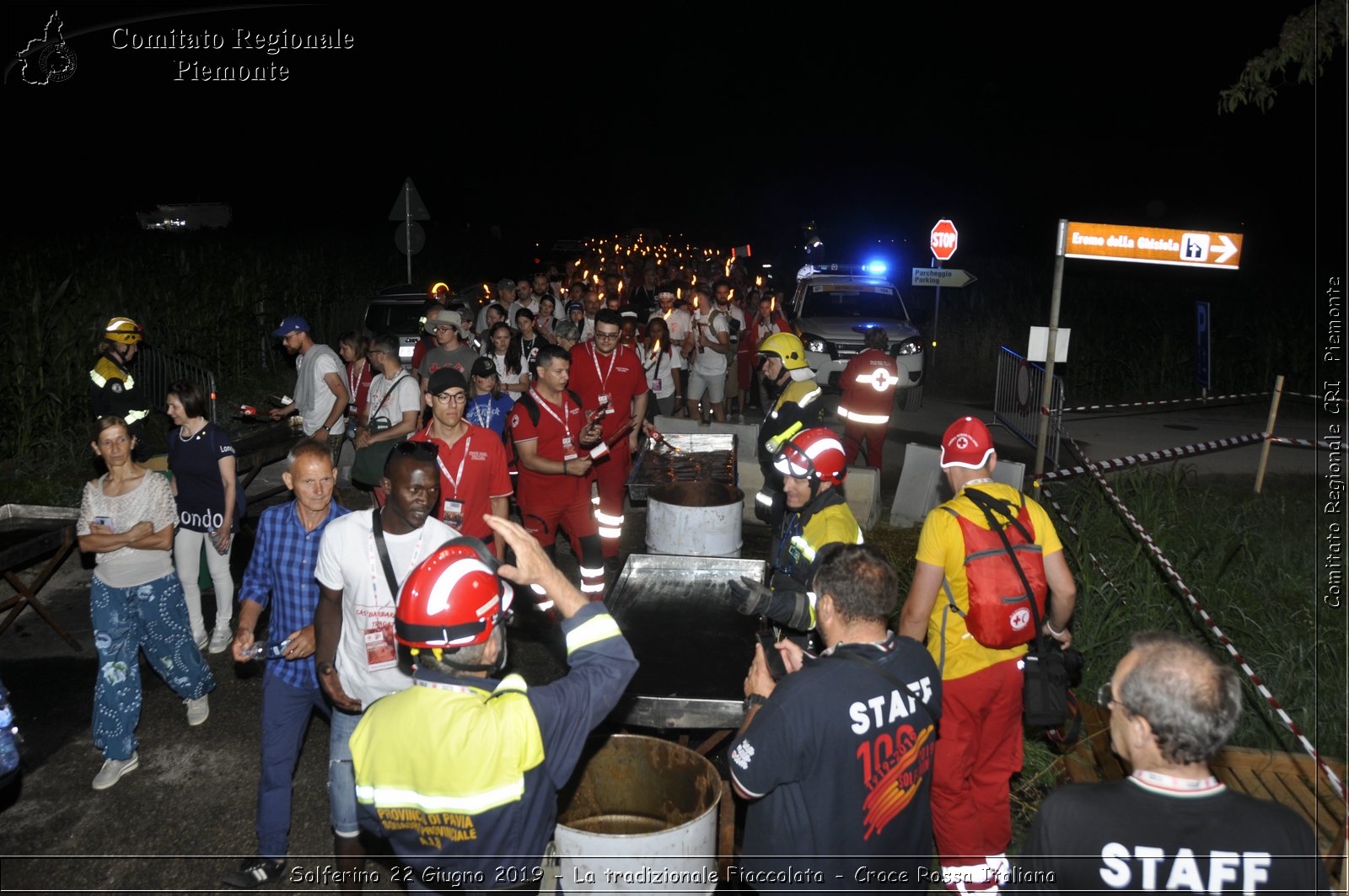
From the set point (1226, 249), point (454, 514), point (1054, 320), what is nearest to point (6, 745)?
point (454, 514)

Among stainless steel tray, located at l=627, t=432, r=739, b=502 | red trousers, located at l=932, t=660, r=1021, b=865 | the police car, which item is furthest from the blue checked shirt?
the police car

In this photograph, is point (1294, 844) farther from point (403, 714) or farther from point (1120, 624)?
point (1120, 624)

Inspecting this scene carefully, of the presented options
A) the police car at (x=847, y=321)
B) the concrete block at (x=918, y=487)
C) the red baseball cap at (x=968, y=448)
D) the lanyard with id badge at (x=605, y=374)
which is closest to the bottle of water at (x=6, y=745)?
the red baseball cap at (x=968, y=448)

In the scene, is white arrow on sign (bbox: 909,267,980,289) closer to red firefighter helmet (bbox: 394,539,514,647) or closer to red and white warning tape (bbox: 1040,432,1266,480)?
red and white warning tape (bbox: 1040,432,1266,480)

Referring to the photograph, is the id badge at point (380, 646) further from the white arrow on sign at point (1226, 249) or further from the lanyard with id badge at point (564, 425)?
the white arrow on sign at point (1226, 249)

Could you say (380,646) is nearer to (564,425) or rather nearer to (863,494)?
(564,425)

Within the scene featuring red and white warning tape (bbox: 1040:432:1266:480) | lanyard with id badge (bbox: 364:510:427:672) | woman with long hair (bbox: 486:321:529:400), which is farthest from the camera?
woman with long hair (bbox: 486:321:529:400)

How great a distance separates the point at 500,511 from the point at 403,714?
320 centimetres

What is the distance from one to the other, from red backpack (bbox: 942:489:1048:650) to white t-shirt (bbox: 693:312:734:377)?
940 centimetres

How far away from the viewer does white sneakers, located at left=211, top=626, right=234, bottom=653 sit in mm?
7418

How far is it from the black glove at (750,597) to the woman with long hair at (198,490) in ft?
13.2

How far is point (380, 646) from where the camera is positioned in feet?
13.7

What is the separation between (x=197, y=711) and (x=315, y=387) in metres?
3.74

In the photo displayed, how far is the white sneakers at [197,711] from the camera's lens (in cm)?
633
